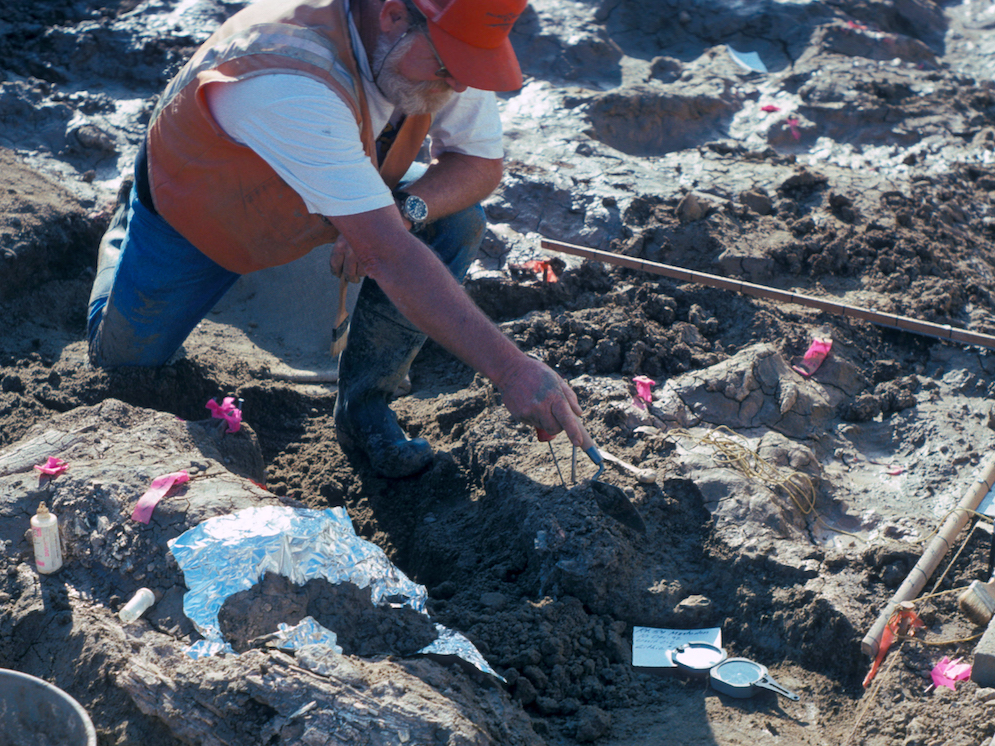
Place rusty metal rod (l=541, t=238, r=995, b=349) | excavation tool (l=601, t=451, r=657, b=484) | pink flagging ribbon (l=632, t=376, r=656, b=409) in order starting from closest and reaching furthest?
excavation tool (l=601, t=451, r=657, b=484) < pink flagging ribbon (l=632, t=376, r=656, b=409) < rusty metal rod (l=541, t=238, r=995, b=349)

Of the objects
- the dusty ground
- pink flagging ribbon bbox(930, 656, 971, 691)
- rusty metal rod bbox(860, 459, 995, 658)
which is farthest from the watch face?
pink flagging ribbon bbox(930, 656, 971, 691)

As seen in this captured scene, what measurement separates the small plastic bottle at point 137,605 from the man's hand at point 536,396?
918 mm

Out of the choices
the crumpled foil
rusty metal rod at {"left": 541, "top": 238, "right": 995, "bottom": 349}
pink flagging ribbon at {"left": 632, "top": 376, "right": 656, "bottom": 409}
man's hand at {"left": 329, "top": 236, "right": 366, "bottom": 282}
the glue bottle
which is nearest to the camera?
the crumpled foil

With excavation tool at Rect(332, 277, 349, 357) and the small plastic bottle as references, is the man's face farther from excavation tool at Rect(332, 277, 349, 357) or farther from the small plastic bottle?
the small plastic bottle

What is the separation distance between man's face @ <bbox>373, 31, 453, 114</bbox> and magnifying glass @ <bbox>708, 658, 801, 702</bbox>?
1667mm

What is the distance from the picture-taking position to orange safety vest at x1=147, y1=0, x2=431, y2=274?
81.3 inches

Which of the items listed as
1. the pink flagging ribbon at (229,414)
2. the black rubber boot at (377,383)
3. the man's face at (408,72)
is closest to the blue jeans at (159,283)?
the black rubber boot at (377,383)

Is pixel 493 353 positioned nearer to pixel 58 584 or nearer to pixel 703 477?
pixel 703 477

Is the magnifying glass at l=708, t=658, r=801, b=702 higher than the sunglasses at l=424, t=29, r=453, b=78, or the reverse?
the sunglasses at l=424, t=29, r=453, b=78

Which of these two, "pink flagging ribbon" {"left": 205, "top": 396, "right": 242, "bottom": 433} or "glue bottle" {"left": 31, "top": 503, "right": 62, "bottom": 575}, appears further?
"pink flagging ribbon" {"left": 205, "top": 396, "right": 242, "bottom": 433}

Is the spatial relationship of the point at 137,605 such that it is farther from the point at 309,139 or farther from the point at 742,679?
the point at 742,679

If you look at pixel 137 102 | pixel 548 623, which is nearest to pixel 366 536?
pixel 548 623

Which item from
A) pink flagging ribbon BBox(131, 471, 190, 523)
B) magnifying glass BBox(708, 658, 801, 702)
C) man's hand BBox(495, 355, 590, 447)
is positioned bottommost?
magnifying glass BBox(708, 658, 801, 702)

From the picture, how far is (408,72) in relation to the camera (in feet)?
7.04
